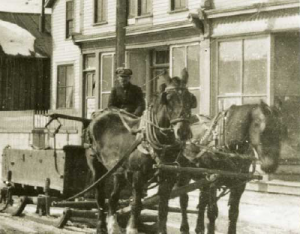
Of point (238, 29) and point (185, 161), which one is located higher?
point (238, 29)

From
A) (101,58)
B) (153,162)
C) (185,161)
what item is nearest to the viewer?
(153,162)

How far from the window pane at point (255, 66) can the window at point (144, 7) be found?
548cm

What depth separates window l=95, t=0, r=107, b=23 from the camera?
76.4 ft

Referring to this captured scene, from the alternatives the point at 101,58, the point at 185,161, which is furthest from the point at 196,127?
the point at 101,58

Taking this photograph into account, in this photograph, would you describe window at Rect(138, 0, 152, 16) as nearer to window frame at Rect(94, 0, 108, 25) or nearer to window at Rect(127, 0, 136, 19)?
window at Rect(127, 0, 136, 19)

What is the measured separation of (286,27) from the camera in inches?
609

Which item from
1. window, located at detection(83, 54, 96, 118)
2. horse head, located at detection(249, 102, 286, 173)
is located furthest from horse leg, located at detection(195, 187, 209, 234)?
window, located at detection(83, 54, 96, 118)

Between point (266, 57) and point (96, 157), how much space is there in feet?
27.2

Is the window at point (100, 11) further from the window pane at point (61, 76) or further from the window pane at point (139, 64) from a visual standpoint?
the window pane at point (61, 76)

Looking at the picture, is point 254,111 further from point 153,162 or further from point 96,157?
→ point 96,157

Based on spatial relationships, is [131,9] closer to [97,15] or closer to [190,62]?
[97,15]

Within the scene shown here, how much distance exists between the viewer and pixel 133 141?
828 centimetres

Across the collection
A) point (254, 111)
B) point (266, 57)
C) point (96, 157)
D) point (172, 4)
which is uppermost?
point (172, 4)

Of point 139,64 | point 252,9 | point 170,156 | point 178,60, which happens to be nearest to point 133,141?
point 170,156
